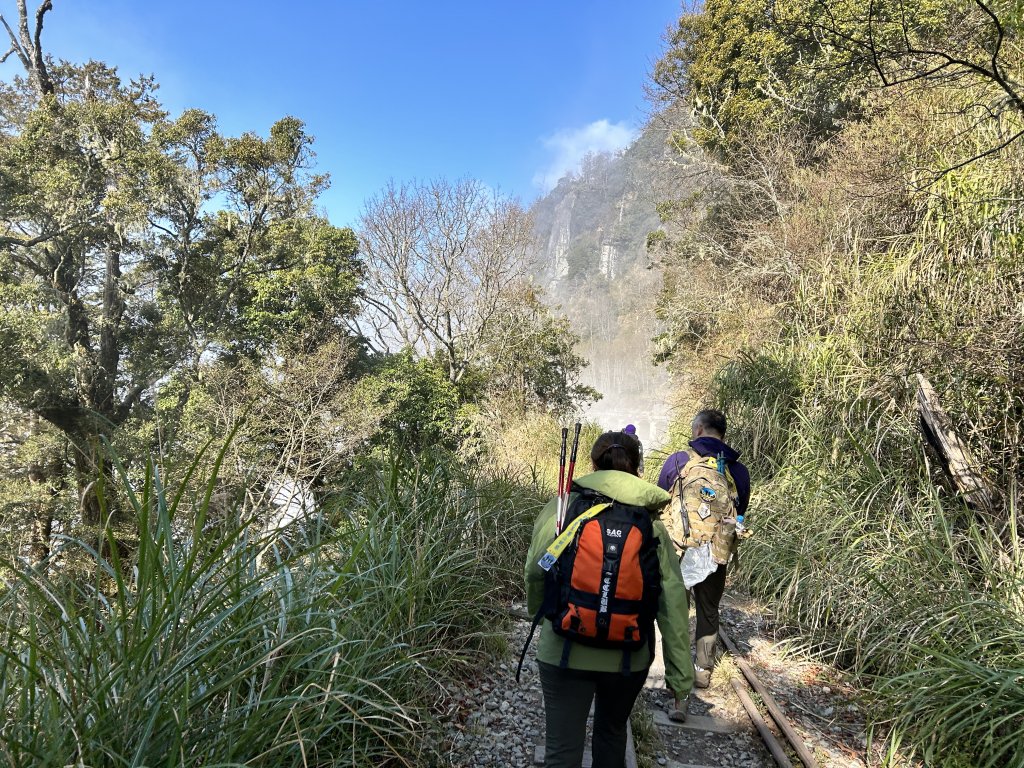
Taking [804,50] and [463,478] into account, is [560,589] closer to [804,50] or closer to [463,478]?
[463,478]

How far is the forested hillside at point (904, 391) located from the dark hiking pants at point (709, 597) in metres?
0.94

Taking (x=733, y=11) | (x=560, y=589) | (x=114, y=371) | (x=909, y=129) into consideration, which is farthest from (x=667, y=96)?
(x=114, y=371)

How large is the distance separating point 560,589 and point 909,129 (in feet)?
25.0

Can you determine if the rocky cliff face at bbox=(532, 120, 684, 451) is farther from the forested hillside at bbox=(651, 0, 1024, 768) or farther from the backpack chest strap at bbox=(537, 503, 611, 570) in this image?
the backpack chest strap at bbox=(537, 503, 611, 570)

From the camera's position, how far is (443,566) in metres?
3.77

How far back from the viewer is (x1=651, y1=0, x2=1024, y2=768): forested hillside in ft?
9.96

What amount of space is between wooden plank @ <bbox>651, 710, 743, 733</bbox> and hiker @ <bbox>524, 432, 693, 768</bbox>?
4.84 feet

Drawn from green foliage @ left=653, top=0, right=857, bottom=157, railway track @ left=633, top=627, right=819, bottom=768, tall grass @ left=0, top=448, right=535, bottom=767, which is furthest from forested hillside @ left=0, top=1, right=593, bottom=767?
green foliage @ left=653, top=0, right=857, bottom=157

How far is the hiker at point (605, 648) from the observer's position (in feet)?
6.79

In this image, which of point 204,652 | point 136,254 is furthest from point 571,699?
point 136,254

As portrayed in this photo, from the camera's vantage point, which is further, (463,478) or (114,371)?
(114,371)

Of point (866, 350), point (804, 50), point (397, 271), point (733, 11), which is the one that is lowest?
point (866, 350)

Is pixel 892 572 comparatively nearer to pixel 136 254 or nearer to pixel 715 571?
pixel 715 571

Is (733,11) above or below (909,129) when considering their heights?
above
